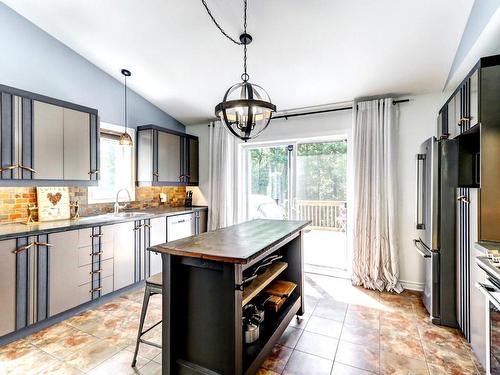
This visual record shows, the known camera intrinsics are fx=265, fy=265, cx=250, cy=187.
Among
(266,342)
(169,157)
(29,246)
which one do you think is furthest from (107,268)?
(266,342)

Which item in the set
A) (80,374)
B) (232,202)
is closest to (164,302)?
(80,374)

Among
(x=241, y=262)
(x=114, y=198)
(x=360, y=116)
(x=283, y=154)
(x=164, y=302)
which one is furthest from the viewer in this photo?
(x=283, y=154)

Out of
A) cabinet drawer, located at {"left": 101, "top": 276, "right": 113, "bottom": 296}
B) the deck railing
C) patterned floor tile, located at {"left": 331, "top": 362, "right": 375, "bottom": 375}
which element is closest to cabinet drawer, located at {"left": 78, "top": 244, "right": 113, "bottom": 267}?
cabinet drawer, located at {"left": 101, "top": 276, "right": 113, "bottom": 296}

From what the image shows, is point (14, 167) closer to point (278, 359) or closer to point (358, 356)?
point (278, 359)

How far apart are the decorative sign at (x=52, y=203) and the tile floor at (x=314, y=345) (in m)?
1.12

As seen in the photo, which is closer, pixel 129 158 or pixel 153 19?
pixel 153 19

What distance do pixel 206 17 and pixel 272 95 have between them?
1.45 metres

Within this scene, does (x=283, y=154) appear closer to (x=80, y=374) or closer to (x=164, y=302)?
(x=164, y=302)

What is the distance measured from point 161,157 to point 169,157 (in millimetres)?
164

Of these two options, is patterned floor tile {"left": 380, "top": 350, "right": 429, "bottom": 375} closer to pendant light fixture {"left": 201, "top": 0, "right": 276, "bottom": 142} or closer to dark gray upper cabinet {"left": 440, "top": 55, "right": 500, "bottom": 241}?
dark gray upper cabinet {"left": 440, "top": 55, "right": 500, "bottom": 241}

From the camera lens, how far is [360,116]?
353cm

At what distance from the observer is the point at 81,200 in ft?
11.1

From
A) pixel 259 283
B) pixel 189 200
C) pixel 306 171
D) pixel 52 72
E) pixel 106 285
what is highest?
pixel 52 72

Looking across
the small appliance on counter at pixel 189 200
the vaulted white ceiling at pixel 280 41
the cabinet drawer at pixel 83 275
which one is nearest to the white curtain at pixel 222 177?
the small appliance on counter at pixel 189 200
